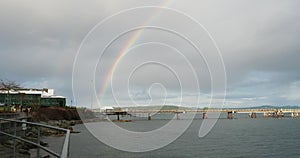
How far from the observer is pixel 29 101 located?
4355 inches

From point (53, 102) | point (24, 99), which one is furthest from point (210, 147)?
point (53, 102)

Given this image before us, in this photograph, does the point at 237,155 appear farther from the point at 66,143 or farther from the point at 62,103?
the point at 62,103

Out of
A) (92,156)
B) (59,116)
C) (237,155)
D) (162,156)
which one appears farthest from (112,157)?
(59,116)

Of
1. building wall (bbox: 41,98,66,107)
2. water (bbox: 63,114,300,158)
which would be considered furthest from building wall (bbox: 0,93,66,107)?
water (bbox: 63,114,300,158)

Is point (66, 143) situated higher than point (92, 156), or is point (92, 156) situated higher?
point (66, 143)

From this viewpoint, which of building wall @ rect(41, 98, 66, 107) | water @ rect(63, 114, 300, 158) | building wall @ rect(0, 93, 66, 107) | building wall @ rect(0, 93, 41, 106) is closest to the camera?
water @ rect(63, 114, 300, 158)

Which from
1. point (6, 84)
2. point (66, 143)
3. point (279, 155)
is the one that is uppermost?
point (6, 84)

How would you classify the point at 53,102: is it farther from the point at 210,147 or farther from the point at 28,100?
the point at 210,147

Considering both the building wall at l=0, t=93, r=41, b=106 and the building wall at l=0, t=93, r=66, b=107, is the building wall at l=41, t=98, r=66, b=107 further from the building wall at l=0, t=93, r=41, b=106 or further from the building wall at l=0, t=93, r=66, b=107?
the building wall at l=0, t=93, r=41, b=106

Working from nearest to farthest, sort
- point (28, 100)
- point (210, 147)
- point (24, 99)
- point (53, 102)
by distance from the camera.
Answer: point (210, 147), point (24, 99), point (28, 100), point (53, 102)

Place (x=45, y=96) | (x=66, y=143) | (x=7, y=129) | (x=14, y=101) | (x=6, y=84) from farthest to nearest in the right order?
(x=45, y=96)
(x=14, y=101)
(x=6, y=84)
(x=7, y=129)
(x=66, y=143)

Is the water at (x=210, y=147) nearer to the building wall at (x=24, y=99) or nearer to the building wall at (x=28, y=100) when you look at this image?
the building wall at (x=28, y=100)

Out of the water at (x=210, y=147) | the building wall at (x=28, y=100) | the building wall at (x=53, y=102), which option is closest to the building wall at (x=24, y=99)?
the building wall at (x=28, y=100)

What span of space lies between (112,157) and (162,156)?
694 centimetres
